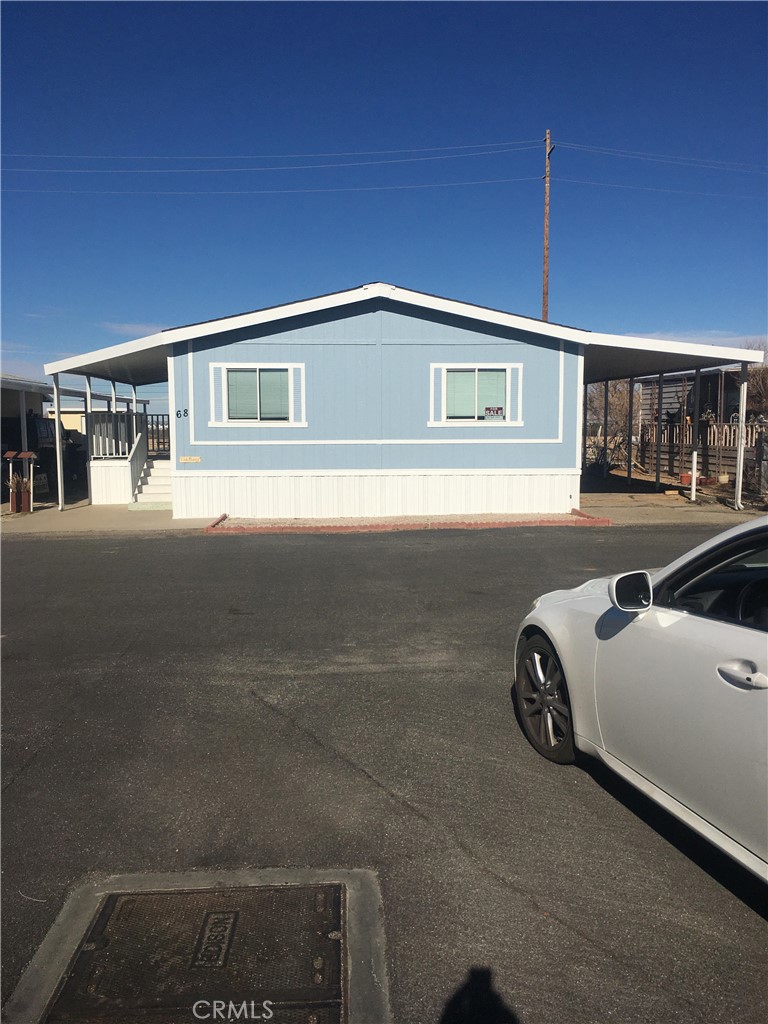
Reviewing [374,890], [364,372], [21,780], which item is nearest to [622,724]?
[374,890]

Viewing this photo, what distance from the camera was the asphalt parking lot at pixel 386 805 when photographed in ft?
9.10

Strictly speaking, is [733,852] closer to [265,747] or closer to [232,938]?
[232,938]

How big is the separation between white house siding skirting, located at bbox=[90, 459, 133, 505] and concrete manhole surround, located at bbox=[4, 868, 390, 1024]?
17791 millimetres

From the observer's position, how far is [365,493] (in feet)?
57.0

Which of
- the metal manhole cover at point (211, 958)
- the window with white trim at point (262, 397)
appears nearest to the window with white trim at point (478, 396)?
the window with white trim at point (262, 397)

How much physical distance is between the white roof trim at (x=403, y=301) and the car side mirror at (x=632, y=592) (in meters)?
13.8

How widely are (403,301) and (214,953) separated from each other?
15216 mm

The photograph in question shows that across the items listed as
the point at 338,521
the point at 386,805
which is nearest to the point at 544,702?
the point at 386,805

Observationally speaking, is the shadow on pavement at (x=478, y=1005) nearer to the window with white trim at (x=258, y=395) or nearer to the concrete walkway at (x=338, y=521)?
the concrete walkway at (x=338, y=521)

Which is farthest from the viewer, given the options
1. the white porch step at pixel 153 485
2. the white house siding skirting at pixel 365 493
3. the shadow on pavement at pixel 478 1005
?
the white porch step at pixel 153 485

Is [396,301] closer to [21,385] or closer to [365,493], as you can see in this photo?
[365,493]

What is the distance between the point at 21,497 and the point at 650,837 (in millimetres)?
17689

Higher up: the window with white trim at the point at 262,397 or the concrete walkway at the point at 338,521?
the window with white trim at the point at 262,397

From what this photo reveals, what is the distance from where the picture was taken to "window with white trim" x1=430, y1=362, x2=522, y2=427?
17172mm
